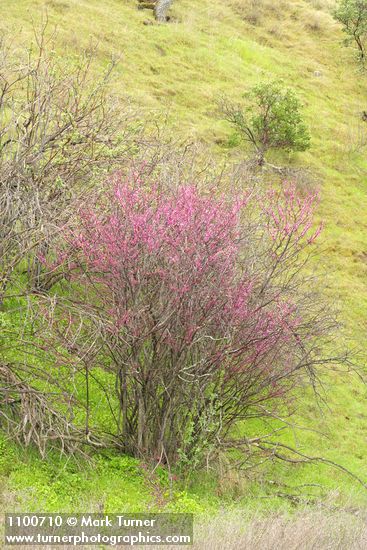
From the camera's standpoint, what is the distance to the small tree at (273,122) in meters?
21.9

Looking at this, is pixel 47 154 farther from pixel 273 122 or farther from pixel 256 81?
pixel 256 81

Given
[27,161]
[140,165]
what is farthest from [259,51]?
[27,161]

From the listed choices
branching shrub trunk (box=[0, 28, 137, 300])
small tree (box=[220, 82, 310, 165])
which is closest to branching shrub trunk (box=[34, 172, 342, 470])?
branching shrub trunk (box=[0, 28, 137, 300])

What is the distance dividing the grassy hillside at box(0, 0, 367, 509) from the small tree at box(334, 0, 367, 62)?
710mm

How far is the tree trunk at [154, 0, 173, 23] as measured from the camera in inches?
1131

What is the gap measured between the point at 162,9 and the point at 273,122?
10.5 metres

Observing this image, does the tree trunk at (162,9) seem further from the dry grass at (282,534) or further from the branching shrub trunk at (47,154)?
the dry grass at (282,534)

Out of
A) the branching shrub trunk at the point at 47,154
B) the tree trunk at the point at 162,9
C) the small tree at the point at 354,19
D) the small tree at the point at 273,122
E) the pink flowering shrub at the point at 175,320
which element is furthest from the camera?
the small tree at the point at 354,19

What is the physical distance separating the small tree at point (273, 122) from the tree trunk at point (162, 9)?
27.9 feet

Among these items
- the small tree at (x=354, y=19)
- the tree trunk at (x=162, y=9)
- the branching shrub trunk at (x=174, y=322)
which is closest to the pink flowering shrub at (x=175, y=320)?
the branching shrub trunk at (x=174, y=322)

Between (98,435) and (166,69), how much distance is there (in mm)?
18137

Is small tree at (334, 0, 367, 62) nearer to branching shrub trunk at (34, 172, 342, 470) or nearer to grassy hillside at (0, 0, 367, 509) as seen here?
grassy hillside at (0, 0, 367, 509)

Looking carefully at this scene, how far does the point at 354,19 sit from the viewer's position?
104ft

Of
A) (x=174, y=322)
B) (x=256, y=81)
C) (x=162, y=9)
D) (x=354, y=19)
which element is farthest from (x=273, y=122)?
(x=174, y=322)
